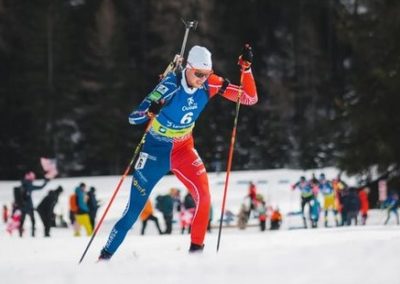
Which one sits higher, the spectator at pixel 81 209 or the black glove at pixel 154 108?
the black glove at pixel 154 108

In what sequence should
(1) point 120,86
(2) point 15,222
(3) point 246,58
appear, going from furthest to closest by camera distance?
(1) point 120,86, (2) point 15,222, (3) point 246,58

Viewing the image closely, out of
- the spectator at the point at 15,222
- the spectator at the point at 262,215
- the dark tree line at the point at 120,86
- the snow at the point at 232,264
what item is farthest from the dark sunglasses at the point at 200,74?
the dark tree line at the point at 120,86

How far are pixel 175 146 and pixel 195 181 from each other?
13.3 inches

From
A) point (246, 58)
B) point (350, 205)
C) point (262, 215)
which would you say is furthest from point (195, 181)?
point (350, 205)

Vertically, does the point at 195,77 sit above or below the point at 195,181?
above

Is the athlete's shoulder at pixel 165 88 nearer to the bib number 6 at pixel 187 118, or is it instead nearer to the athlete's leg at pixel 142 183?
the bib number 6 at pixel 187 118

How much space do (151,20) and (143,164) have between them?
37798mm

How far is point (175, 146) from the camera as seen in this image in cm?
603

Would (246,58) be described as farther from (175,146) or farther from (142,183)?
(142,183)

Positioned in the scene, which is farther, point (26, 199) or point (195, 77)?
point (26, 199)

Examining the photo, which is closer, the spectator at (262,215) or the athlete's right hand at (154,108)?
the athlete's right hand at (154,108)

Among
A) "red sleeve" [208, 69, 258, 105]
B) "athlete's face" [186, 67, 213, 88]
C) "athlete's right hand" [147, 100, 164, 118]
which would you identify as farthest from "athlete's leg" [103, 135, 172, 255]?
"red sleeve" [208, 69, 258, 105]

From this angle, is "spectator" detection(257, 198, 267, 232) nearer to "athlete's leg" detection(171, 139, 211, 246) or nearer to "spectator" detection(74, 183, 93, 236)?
"spectator" detection(74, 183, 93, 236)

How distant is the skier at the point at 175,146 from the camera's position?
5.91 m
